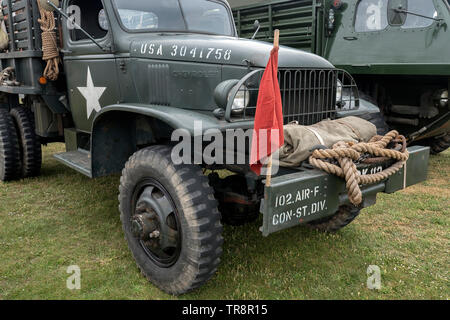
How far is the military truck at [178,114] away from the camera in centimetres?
236

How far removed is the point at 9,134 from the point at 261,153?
377cm

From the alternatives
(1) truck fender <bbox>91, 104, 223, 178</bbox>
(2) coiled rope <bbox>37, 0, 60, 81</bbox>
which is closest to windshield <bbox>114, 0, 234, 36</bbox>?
(1) truck fender <bbox>91, 104, 223, 178</bbox>

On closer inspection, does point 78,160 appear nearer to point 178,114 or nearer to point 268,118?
point 178,114

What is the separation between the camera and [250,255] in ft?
10.3

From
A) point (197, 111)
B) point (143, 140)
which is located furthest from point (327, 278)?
point (143, 140)

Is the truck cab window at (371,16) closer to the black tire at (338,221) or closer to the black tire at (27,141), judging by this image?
the black tire at (338,221)

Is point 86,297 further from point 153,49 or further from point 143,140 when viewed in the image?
point 153,49

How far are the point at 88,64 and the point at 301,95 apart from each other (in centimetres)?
203

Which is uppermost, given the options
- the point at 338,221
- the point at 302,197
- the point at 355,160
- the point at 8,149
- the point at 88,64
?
the point at 88,64

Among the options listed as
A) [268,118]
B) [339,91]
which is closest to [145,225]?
[268,118]

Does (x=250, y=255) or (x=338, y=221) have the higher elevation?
(x=338, y=221)

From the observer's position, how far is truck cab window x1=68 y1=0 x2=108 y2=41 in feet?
12.2

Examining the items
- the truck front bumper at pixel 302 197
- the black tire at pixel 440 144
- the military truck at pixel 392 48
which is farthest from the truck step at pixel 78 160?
the black tire at pixel 440 144

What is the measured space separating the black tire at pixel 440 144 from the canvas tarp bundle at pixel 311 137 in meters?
4.70
